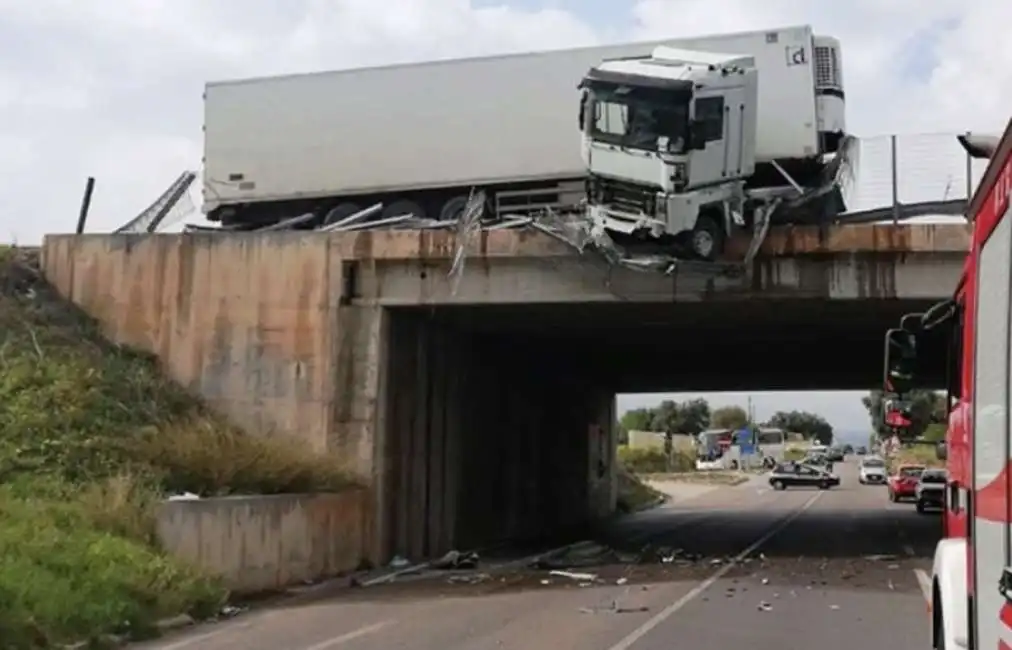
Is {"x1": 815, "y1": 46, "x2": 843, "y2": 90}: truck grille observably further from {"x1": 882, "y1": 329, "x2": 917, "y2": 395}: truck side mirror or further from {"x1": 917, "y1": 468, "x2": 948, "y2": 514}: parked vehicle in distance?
{"x1": 917, "y1": 468, "x2": 948, "y2": 514}: parked vehicle in distance

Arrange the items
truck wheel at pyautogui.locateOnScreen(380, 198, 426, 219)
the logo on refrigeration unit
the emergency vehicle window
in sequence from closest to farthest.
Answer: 1. the emergency vehicle window
2. the logo on refrigeration unit
3. truck wheel at pyautogui.locateOnScreen(380, 198, 426, 219)

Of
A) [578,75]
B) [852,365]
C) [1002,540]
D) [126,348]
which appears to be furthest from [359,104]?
[1002,540]

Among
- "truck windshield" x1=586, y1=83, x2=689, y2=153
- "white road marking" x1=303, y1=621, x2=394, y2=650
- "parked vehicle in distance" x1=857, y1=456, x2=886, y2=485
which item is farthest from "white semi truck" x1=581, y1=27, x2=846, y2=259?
"parked vehicle in distance" x1=857, y1=456, x2=886, y2=485

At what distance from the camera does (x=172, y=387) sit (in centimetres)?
2252

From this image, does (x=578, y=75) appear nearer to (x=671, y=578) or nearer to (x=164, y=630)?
(x=671, y=578)

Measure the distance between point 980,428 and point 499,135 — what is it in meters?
19.2

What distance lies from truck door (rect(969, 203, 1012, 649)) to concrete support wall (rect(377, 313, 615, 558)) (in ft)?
55.2

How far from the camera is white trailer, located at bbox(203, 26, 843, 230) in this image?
23.5 m

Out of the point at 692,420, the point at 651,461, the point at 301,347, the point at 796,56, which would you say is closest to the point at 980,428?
the point at 301,347

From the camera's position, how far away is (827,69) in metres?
22.8

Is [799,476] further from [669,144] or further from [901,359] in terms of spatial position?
[901,359]

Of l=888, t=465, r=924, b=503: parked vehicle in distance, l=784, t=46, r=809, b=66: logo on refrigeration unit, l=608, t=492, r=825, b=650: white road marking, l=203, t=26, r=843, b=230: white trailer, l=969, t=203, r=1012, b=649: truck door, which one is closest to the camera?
l=969, t=203, r=1012, b=649: truck door

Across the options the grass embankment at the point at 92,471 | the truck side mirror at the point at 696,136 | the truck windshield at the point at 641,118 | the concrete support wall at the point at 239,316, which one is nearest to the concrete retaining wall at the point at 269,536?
the grass embankment at the point at 92,471

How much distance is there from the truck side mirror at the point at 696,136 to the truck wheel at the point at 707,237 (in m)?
1.12
